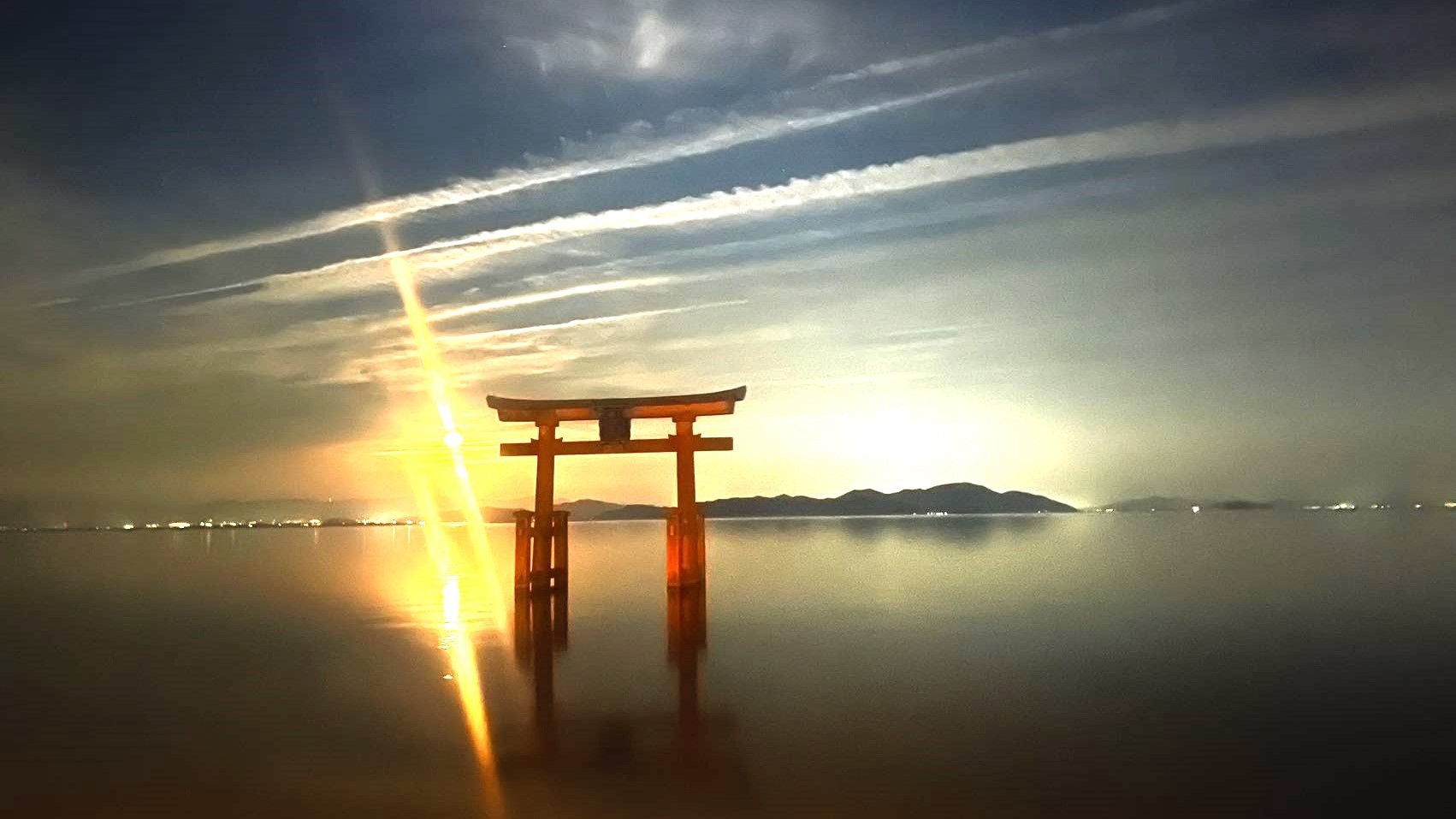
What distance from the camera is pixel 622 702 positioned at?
11.3 metres

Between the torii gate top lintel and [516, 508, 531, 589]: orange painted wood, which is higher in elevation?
the torii gate top lintel

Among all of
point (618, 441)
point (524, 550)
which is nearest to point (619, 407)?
point (618, 441)

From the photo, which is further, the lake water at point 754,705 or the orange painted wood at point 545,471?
the orange painted wood at point 545,471

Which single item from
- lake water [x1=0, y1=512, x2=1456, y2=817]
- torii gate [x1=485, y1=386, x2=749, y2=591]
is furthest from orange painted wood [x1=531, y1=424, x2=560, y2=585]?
lake water [x1=0, y1=512, x2=1456, y2=817]

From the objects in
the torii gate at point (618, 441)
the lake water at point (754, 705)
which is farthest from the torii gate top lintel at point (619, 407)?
the lake water at point (754, 705)

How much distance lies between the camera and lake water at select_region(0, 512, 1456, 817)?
766cm

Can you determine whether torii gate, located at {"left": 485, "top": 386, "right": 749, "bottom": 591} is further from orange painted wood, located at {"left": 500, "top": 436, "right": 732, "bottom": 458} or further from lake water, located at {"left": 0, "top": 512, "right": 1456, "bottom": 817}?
lake water, located at {"left": 0, "top": 512, "right": 1456, "bottom": 817}

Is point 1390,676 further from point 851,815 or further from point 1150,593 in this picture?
point 1150,593

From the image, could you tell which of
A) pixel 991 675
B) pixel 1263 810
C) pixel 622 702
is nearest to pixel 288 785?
pixel 622 702

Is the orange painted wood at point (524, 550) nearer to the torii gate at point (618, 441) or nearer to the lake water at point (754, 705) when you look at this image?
the torii gate at point (618, 441)

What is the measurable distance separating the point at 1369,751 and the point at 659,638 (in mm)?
10109

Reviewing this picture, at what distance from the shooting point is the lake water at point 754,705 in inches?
302

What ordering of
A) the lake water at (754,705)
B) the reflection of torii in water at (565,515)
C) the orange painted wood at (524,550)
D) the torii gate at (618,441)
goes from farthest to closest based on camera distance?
the orange painted wood at (524,550)
the torii gate at (618,441)
the reflection of torii in water at (565,515)
the lake water at (754,705)

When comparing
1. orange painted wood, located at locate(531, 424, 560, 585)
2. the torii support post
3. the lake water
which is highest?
orange painted wood, located at locate(531, 424, 560, 585)
